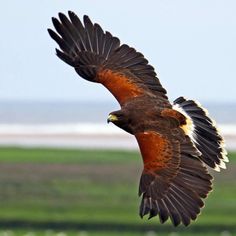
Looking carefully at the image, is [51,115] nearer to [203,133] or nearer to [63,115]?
[63,115]

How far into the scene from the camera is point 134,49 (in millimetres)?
16312

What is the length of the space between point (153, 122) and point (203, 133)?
3.78ft

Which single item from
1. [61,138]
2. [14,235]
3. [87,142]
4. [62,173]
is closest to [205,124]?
[14,235]

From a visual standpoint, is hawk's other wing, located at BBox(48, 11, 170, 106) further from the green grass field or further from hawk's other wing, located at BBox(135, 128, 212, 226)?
the green grass field

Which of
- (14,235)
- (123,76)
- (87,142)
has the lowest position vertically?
(14,235)

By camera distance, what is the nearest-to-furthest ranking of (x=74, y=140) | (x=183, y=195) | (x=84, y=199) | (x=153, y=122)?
(x=183, y=195) → (x=153, y=122) → (x=84, y=199) → (x=74, y=140)

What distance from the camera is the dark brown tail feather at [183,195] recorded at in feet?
46.8

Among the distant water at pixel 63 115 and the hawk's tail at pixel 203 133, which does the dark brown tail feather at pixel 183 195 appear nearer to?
the hawk's tail at pixel 203 133

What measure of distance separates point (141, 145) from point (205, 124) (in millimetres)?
1752

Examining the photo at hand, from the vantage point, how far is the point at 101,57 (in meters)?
16.5

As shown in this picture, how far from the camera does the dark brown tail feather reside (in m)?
14.3

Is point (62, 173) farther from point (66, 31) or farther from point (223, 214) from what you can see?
point (66, 31)

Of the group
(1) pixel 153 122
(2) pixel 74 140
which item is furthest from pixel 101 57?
(2) pixel 74 140

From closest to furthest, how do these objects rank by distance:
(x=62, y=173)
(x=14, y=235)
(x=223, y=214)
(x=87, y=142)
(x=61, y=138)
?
(x=14, y=235) < (x=223, y=214) < (x=62, y=173) < (x=87, y=142) < (x=61, y=138)
